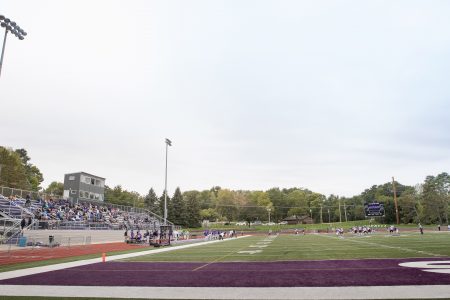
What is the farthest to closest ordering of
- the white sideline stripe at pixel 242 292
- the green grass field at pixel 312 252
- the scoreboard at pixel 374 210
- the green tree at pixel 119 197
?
1. the green tree at pixel 119 197
2. the scoreboard at pixel 374 210
3. the green grass field at pixel 312 252
4. the white sideline stripe at pixel 242 292

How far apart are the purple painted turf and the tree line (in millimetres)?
69924

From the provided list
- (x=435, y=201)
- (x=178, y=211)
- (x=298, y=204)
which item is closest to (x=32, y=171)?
(x=178, y=211)

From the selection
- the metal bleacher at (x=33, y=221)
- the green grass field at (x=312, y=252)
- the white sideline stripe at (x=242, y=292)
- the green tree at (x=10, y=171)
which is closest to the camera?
the white sideline stripe at (x=242, y=292)

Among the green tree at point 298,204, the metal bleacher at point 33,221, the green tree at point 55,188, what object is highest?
the green tree at point 55,188

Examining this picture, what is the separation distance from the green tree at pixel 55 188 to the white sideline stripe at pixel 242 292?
10603cm

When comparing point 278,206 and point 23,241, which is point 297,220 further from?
point 23,241

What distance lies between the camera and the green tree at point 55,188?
351 ft

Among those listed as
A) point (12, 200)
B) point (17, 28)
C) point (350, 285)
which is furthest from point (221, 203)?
point (350, 285)

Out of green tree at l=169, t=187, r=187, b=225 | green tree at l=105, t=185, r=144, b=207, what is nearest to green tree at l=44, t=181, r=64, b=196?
green tree at l=105, t=185, r=144, b=207

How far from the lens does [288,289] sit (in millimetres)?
9031

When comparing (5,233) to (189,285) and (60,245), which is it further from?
(189,285)

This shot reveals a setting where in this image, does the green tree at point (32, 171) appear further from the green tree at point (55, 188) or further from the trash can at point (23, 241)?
the trash can at point (23, 241)

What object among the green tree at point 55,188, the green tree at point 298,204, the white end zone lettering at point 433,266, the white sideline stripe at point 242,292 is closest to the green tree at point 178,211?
the green tree at point 55,188

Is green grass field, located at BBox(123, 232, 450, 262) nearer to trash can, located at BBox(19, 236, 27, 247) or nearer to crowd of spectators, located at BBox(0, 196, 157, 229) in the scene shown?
trash can, located at BBox(19, 236, 27, 247)
